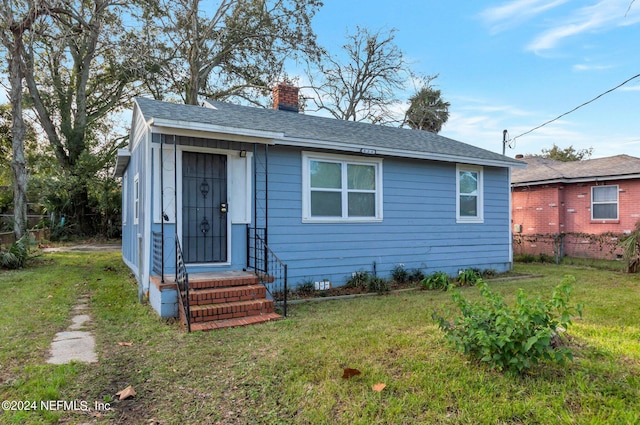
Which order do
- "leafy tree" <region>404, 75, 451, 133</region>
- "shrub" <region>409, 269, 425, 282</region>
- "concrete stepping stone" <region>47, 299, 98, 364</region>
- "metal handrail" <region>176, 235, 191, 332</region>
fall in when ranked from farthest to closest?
"leafy tree" <region>404, 75, 451, 133</region>, "shrub" <region>409, 269, 425, 282</region>, "metal handrail" <region>176, 235, 191, 332</region>, "concrete stepping stone" <region>47, 299, 98, 364</region>

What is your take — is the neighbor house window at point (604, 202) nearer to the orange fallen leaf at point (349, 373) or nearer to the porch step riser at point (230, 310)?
the porch step riser at point (230, 310)

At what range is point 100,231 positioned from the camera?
20219 millimetres

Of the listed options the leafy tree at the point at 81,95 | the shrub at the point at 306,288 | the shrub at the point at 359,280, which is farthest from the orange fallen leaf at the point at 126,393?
the leafy tree at the point at 81,95

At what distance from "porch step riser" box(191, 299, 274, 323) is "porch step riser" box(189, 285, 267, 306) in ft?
0.35

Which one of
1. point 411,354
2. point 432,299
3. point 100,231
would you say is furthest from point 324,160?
point 100,231

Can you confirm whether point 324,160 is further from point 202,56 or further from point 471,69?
point 202,56

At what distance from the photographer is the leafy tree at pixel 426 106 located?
77.3 feet

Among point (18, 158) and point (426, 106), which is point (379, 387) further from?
point (426, 106)

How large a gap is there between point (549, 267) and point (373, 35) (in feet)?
56.5

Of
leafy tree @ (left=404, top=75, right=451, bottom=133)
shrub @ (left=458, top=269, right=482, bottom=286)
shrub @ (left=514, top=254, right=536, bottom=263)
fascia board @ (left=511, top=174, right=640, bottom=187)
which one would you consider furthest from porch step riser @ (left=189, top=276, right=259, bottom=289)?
leafy tree @ (left=404, top=75, right=451, bottom=133)

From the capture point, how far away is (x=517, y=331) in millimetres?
2885

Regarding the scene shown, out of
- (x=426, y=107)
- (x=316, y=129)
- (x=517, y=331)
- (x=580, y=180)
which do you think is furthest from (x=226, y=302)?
(x=426, y=107)

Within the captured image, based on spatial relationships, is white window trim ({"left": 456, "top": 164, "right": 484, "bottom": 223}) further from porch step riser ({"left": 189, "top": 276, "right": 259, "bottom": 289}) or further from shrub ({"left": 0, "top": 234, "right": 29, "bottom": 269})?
shrub ({"left": 0, "top": 234, "right": 29, "bottom": 269})

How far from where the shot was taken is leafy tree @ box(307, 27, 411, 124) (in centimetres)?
2267
